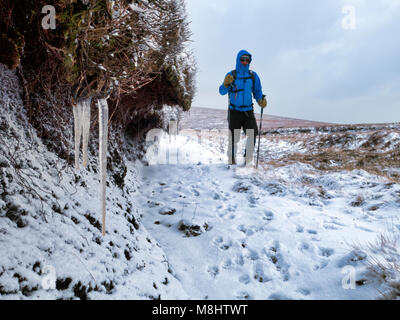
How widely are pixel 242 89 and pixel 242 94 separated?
0.12 m

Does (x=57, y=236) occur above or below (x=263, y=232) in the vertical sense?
above

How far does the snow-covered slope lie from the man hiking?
4150 mm

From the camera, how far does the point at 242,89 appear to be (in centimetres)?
587

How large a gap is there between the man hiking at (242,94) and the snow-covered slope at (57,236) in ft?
13.6

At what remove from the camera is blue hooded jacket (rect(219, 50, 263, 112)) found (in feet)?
19.2

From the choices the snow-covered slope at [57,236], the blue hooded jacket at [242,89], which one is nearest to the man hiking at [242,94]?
the blue hooded jacket at [242,89]

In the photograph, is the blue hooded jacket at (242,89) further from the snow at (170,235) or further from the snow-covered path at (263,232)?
the snow at (170,235)

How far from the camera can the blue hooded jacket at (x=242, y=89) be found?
19.2 feet

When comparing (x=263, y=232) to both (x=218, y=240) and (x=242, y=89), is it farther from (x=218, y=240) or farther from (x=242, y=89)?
(x=242, y=89)

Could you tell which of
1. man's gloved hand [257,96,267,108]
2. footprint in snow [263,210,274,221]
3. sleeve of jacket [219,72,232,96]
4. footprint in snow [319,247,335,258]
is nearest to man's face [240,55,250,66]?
sleeve of jacket [219,72,232,96]

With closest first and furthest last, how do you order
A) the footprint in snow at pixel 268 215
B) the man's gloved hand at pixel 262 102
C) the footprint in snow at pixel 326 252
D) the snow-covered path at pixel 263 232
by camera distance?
the snow-covered path at pixel 263 232
the footprint in snow at pixel 326 252
the footprint in snow at pixel 268 215
the man's gloved hand at pixel 262 102

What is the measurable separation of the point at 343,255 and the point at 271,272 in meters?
0.81

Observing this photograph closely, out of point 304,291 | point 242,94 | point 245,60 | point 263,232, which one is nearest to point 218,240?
point 263,232

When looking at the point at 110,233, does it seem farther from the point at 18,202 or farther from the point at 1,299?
the point at 1,299
